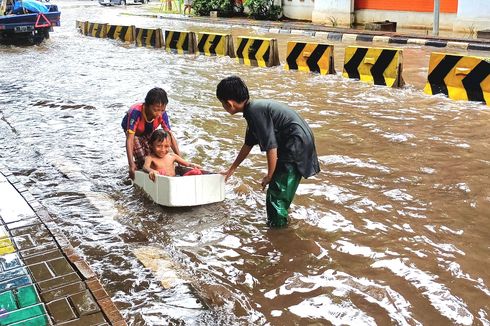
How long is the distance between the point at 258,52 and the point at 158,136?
8917 mm

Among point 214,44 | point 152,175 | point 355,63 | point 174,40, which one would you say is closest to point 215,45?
point 214,44

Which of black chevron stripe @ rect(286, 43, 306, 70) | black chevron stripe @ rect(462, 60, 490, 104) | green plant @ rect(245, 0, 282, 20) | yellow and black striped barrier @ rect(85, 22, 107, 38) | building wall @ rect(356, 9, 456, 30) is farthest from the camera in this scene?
green plant @ rect(245, 0, 282, 20)

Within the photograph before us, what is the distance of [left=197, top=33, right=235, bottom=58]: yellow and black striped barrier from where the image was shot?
15.3m

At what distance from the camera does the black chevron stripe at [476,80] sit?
9.19m

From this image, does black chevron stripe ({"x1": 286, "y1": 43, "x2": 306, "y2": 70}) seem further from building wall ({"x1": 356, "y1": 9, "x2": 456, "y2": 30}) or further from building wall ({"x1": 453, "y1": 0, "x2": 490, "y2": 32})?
building wall ({"x1": 356, "y1": 9, "x2": 456, "y2": 30})

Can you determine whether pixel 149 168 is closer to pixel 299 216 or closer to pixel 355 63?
pixel 299 216

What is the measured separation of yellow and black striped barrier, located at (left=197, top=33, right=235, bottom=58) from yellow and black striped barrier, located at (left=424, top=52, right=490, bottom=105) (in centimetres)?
663

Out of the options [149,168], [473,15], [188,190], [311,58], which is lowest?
[188,190]

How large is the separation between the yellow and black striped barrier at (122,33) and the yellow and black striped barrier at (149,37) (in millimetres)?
439

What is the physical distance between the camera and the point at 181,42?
55.3 ft

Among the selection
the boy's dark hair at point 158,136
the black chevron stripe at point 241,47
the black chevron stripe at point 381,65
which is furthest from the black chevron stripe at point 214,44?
the boy's dark hair at point 158,136

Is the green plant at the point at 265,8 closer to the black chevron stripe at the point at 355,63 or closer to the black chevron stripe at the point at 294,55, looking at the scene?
the black chevron stripe at the point at 294,55

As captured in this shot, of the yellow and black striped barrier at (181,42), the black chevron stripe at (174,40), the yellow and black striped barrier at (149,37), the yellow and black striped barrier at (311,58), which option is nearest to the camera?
the yellow and black striped barrier at (311,58)

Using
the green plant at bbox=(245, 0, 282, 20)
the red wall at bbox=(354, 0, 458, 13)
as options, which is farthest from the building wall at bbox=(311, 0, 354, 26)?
the green plant at bbox=(245, 0, 282, 20)
